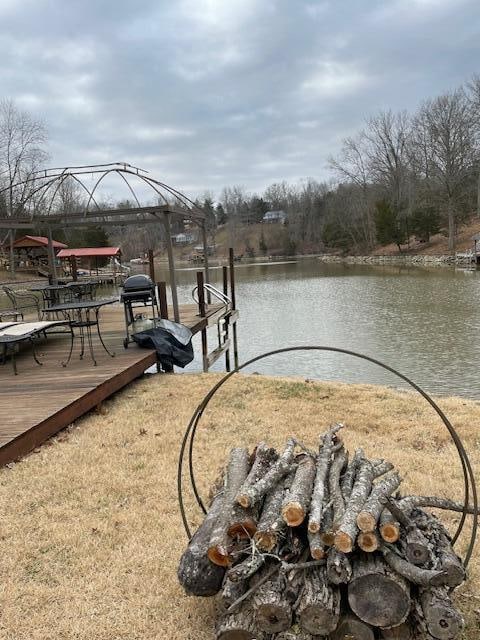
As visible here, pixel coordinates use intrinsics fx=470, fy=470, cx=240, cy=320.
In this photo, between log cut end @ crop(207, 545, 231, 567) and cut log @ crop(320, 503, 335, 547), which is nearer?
cut log @ crop(320, 503, 335, 547)

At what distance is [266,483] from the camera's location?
2.32m

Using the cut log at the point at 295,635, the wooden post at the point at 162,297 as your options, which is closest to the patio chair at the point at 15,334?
the wooden post at the point at 162,297

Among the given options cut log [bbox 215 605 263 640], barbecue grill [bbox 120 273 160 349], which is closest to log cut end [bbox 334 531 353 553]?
cut log [bbox 215 605 263 640]

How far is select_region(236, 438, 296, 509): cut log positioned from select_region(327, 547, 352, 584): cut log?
0.42 meters

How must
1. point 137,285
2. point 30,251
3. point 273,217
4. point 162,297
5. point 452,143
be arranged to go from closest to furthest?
point 137,285 → point 162,297 → point 30,251 → point 452,143 → point 273,217

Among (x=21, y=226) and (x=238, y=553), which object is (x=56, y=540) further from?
(x=21, y=226)

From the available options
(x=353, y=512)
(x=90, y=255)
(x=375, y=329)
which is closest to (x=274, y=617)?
(x=353, y=512)

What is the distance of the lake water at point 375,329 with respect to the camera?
30.7 ft

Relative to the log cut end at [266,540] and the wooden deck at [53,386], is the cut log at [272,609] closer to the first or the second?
the log cut end at [266,540]

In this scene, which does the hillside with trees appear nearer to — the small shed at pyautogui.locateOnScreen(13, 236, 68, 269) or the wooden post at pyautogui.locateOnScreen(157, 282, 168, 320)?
the small shed at pyautogui.locateOnScreen(13, 236, 68, 269)

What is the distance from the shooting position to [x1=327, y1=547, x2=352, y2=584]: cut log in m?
1.88

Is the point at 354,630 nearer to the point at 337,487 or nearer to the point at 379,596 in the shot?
the point at 379,596

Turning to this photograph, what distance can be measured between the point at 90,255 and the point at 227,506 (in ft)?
121

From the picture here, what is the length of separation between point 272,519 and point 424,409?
4.00m
